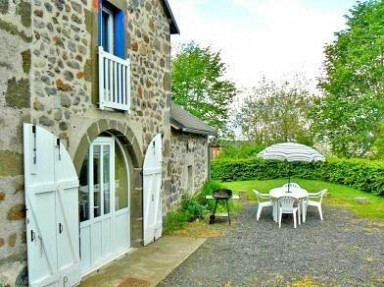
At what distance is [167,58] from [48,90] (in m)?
4.77

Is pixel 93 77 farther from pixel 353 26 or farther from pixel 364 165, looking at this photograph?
pixel 353 26

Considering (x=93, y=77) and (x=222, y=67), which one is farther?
(x=222, y=67)

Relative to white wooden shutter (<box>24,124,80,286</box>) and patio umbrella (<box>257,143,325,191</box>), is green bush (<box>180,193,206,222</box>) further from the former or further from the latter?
white wooden shutter (<box>24,124,80,286</box>)

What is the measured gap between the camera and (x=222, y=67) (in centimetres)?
2927

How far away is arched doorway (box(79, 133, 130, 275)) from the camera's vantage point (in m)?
6.11

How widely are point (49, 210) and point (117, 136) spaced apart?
248cm

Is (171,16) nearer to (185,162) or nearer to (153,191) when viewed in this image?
(185,162)

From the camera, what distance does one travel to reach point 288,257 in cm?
729

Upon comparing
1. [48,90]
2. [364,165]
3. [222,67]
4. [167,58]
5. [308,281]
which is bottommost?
[308,281]

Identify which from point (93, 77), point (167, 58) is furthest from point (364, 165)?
point (93, 77)

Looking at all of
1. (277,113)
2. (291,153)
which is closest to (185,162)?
(291,153)

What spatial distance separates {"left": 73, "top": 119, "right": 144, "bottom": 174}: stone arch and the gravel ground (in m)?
2.37

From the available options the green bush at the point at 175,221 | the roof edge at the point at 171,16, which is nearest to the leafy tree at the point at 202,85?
the roof edge at the point at 171,16

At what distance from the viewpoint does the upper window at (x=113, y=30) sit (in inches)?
271
